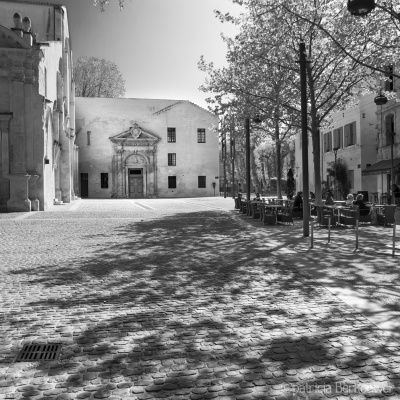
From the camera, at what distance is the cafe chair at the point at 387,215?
50.4 feet

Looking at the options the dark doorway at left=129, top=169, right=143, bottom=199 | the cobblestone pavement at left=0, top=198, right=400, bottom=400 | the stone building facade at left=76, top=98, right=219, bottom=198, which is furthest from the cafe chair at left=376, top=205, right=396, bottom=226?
the dark doorway at left=129, top=169, right=143, bottom=199

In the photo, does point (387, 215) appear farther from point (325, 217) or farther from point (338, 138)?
point (338, 138)

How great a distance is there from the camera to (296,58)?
1984 cm

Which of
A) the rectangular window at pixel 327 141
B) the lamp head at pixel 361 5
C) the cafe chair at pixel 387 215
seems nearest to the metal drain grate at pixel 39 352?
the lamp head at pixel 361 5

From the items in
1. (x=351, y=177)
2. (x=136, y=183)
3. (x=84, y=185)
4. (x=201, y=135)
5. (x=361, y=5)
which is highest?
(x=201, y=135)

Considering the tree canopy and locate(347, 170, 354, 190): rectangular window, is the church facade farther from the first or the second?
locate(347, 170, 354, 190): rectangular window

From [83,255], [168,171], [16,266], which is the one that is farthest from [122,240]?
[168,171]

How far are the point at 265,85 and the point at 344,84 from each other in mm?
3886

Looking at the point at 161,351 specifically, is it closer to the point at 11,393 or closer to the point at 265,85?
the point at 11,393

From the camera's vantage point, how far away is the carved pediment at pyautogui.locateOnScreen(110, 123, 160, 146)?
188 feet

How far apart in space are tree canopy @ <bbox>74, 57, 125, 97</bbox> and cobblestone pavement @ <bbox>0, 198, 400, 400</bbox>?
A: 180 ft

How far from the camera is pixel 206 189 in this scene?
60.0 meters

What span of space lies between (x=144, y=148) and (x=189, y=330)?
54396 millimetres

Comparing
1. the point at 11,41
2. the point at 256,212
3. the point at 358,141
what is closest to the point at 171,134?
the point at 358,141
